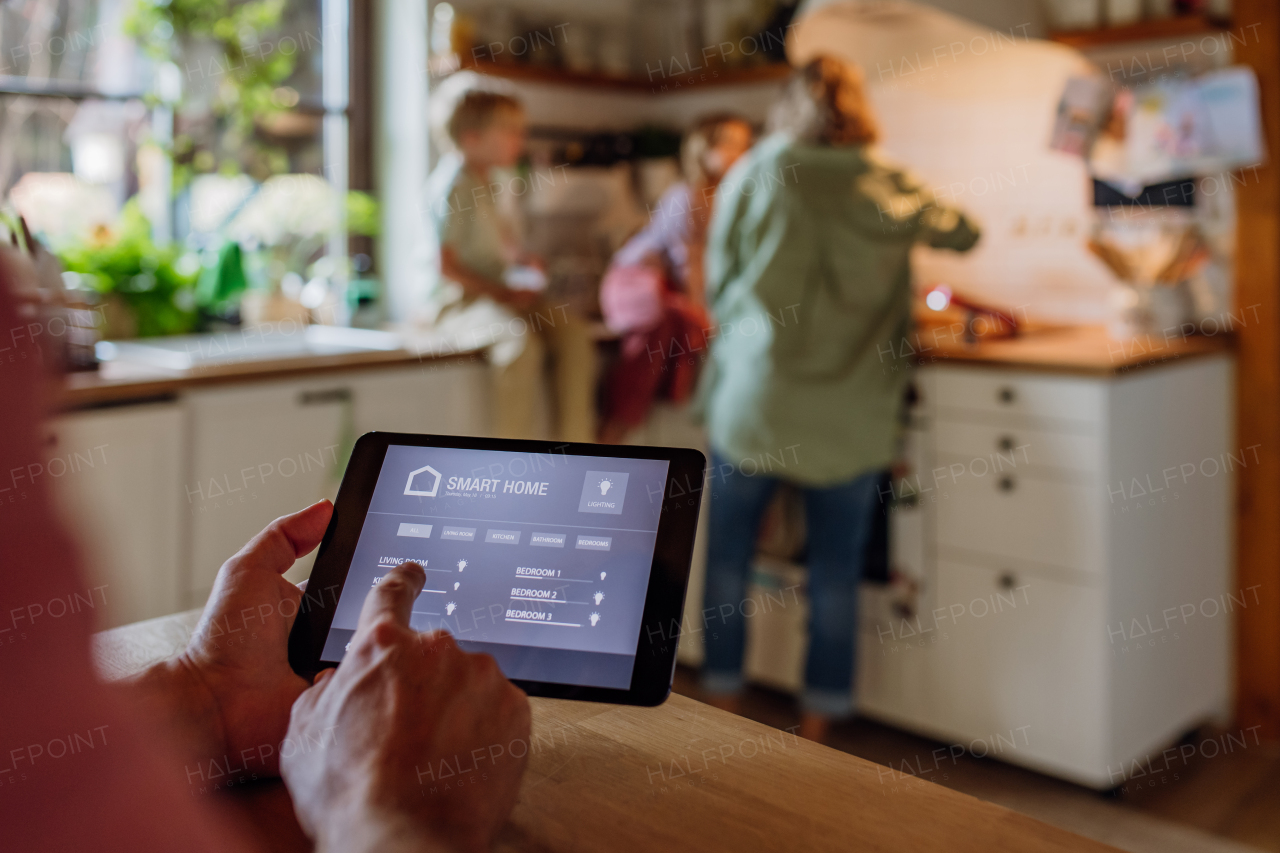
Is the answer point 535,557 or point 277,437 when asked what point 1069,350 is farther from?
point 535,557

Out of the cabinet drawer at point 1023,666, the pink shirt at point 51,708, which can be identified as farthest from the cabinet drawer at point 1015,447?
the pink shirt at point 51,708

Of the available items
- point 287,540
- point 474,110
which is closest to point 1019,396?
point 474,110

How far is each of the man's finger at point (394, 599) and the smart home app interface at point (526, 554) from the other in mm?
85

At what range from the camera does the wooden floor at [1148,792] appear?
7.08 feet

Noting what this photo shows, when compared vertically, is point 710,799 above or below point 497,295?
below

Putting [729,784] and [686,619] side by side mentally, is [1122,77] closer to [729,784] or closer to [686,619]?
[686,619]

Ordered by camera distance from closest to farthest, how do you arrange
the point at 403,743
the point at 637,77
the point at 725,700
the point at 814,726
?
the point at 403,743
the point at 814,726
the point at 725,700
the point at 637,77

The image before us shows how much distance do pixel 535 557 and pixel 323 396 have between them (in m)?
1.95

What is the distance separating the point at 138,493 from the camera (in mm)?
2186

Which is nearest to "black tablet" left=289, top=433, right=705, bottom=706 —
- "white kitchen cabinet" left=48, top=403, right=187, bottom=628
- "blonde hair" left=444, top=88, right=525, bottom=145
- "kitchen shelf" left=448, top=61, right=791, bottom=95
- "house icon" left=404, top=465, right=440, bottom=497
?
"house icon" left=404, top=465, right=440, bottom=497

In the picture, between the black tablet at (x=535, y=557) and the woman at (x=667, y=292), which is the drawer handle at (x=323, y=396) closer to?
the woman at (x=667, y=292)

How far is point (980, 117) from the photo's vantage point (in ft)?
9.70

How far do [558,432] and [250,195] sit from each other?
1114 mm

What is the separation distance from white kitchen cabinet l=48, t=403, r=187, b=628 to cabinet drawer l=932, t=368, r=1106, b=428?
1.59 m
